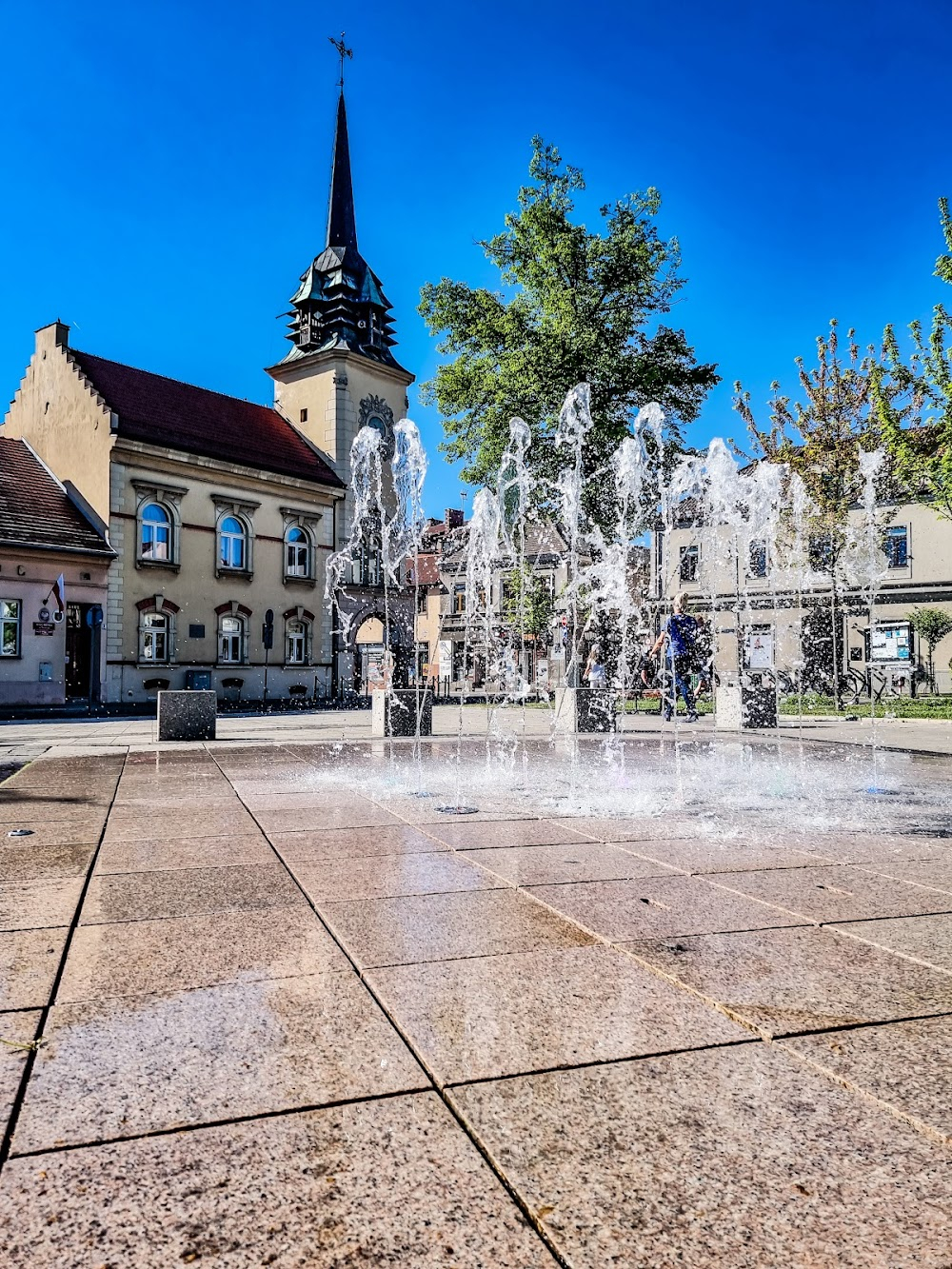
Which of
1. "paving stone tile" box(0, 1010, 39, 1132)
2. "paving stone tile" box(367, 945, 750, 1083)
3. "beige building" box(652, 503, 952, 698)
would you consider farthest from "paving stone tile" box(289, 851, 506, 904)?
"beige building" box(652, 503, 952, 698)

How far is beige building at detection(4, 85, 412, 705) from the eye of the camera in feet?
93.8

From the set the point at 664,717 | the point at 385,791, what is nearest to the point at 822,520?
the point at 664,717

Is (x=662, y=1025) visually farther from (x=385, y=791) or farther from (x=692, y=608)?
(x=692, y=608)

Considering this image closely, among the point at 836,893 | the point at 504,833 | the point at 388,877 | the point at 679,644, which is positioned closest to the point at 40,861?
the point at 388,877

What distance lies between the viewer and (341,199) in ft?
139

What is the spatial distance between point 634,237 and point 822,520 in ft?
39.3

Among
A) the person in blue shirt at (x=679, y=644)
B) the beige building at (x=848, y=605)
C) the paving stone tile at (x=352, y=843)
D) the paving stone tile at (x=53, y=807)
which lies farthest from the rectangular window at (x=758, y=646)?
the paving stone tile at (x=352, y=843)

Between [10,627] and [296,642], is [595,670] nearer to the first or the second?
[10,627]

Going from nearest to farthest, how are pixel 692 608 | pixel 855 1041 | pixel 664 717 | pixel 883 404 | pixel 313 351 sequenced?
pixel 855 1041 < pixel 664 717 < pixel 883 404 < pixel 313 351 < pixel 692 608

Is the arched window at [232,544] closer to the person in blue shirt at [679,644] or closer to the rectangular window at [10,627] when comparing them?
the rectangular window at [10,627]

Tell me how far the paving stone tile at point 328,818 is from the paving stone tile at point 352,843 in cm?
17

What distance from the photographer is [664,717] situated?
16578 millimetres

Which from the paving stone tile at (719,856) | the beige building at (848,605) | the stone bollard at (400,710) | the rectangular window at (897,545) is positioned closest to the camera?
the paving stone tile at (719,856)

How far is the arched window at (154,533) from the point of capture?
29.0m
